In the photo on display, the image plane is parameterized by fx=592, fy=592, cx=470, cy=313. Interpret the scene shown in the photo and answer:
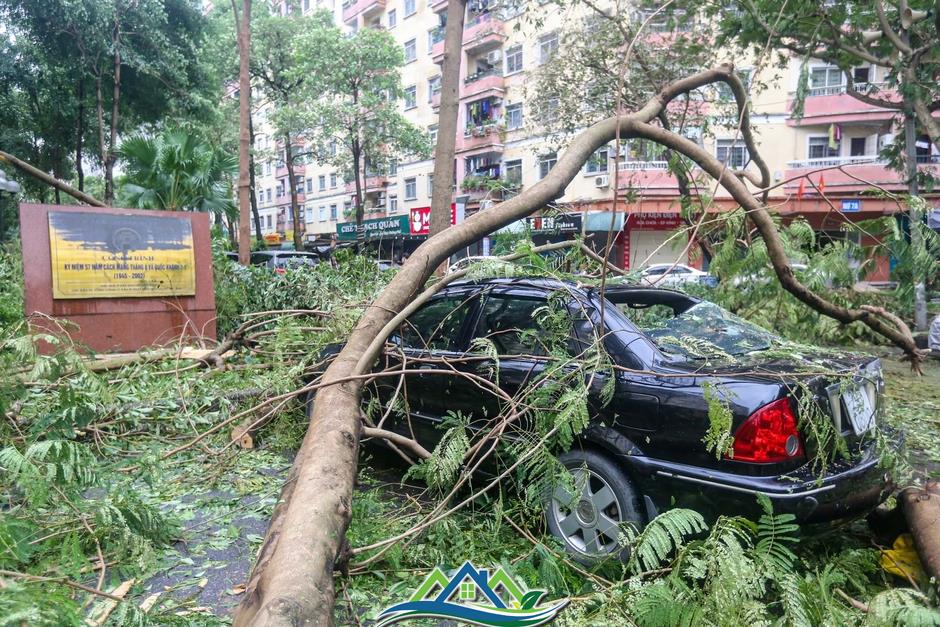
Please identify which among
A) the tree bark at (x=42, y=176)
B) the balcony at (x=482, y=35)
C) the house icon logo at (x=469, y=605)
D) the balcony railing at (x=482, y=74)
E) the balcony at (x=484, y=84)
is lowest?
the house icon logo at (x=469, y=605)

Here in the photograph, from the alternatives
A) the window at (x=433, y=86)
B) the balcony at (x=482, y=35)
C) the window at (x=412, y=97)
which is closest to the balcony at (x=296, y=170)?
the window at (x=412, y=97)

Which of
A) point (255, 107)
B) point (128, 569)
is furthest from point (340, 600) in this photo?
point (255, 107)

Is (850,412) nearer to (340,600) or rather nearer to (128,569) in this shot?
(340,600)

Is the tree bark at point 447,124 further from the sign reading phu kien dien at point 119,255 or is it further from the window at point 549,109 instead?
the window at point 549,109

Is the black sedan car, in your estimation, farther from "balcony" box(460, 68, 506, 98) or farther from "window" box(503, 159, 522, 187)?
"balcony" box(460, 68, 506, 98)

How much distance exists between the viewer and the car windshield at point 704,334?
3.27 metres

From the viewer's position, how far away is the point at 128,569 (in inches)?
114

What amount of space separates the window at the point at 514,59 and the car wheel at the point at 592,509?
28.2 meters

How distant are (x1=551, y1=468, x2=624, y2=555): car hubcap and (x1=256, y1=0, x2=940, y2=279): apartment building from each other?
10.7 m

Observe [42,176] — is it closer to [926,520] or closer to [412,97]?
[926,520]

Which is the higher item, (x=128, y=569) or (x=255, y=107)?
(x=255, y=107)

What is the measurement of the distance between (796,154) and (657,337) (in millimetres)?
25207

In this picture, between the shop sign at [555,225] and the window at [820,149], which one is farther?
the window at [820,149]

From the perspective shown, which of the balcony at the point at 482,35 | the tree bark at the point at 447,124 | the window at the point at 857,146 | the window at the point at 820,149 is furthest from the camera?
the balcony at the point at 482,35
